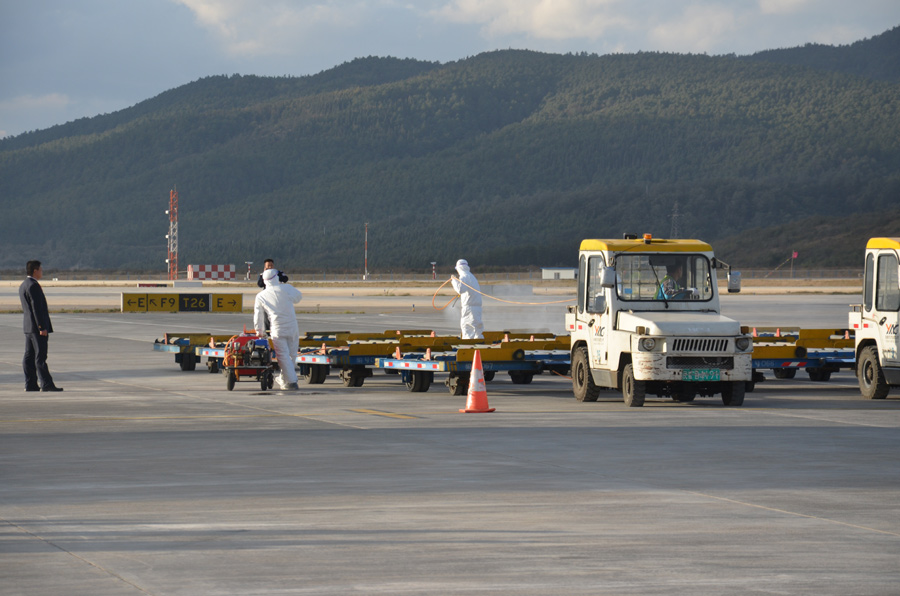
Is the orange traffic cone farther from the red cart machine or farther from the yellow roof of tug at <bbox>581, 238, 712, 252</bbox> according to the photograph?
the red cart machine

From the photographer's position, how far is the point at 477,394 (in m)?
17.9

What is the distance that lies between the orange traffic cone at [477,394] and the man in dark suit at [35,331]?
702cm

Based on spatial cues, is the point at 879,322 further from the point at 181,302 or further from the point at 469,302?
the point at 181,302

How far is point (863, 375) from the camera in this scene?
2034 centimetres

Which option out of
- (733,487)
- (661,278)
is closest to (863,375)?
(661,278)

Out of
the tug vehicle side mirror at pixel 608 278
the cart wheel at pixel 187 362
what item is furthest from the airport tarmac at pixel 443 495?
the cart wheel at pixel 187 362

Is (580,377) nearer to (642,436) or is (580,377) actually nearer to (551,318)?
(642,436)

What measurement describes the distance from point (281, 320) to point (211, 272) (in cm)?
6525

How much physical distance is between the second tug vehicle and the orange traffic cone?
196 centimetres

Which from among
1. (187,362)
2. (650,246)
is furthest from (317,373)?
(650,246)

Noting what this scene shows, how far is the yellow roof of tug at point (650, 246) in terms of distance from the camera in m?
18.9

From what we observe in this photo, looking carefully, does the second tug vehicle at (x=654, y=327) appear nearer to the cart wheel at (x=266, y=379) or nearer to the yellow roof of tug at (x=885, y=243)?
the yellow roof of tug at (x=885, y=243)

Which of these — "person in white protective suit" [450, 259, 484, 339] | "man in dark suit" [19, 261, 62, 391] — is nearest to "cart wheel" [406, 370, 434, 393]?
"person in white protective suit" [450, 259, 484, 339]

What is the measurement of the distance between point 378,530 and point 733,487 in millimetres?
3565
